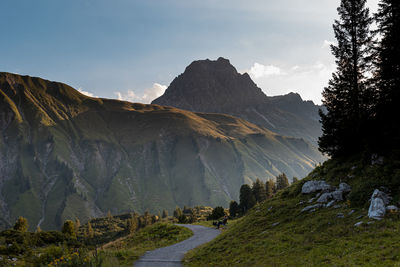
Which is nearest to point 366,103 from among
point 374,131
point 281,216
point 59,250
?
point 374,131

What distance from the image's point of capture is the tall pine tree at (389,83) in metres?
24.7

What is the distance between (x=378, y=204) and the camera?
724 inches

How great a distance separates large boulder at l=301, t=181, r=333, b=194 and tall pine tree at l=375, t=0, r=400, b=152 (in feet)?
21.2

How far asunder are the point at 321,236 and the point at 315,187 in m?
10.3

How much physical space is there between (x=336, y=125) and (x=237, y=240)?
18.8 metres

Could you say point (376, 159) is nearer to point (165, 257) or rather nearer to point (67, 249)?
point (165, 257)

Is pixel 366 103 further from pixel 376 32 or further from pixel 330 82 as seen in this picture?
pixel 376 32

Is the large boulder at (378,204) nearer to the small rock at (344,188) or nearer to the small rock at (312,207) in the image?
the small rock at (344,188)

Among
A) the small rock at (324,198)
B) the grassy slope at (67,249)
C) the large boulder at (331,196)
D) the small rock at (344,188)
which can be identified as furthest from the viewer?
the small rock at (324,198)

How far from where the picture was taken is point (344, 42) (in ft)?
104

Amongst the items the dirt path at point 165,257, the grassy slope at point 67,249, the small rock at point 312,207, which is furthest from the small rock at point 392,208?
the grassy slope at point 67,249

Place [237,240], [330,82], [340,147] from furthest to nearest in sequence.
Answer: [330,82], [340,147], [237,240]

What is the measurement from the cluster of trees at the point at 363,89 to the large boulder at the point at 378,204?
7.09 metres

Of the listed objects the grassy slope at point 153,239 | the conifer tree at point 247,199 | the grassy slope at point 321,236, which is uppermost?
the grassy slope at point 321,236
